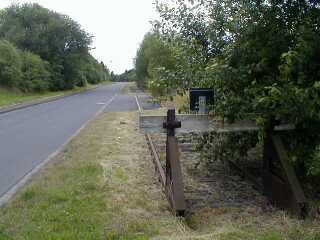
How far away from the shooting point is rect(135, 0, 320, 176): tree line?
6.43 m

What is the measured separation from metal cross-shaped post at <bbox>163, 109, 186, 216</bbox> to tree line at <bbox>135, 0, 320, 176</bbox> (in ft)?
2.29

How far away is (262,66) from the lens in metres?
7.36

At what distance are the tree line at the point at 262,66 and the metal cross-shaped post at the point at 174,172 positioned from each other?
2.29 ft

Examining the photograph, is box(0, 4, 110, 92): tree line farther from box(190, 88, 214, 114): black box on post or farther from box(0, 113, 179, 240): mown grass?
box(190, 88, 214, 114): black box on post

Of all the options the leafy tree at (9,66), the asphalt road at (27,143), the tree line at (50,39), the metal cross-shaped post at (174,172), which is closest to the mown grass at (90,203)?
the metal cross-shaped post at (174,172)

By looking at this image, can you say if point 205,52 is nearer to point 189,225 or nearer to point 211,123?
point 211,123

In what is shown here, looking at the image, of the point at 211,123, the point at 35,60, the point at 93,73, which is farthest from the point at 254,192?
the point at 93,73

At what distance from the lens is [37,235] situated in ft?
18.6

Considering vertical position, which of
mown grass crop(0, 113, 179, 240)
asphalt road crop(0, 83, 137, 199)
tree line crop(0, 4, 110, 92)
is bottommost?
asphalt road crop(0, 83, 137, 199)

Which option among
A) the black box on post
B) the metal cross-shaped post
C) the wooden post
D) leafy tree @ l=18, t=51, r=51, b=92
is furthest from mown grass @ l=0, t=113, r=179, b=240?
leafy tree @ l=18, t=51, r=51, b=92

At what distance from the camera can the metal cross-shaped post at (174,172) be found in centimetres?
661

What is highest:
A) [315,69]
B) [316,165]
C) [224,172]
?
[315,69]

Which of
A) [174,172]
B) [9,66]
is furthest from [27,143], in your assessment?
[9,66]

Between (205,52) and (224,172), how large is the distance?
2.46 metres
